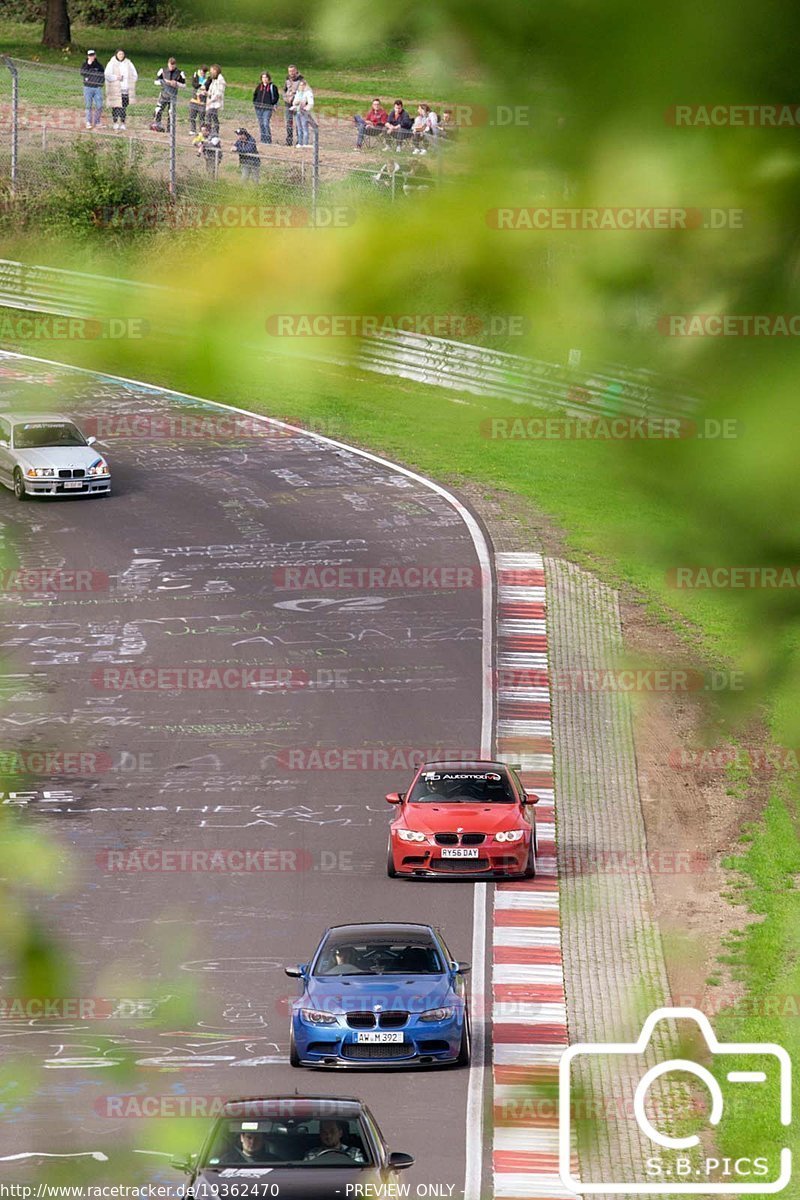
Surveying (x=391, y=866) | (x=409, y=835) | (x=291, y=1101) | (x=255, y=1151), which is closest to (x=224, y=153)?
(x=255, y=1151)

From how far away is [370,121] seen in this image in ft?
8.09

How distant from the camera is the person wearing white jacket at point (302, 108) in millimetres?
2711

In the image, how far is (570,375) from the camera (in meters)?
1.27

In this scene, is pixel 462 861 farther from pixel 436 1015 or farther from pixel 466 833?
pixel 436 1015

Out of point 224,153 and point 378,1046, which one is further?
point 378,1046

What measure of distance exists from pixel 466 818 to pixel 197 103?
2104 centimetres

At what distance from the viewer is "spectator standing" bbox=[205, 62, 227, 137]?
8.61 ft

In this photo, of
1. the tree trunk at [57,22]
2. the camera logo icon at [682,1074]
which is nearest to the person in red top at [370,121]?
the tree trunk at [57,22]

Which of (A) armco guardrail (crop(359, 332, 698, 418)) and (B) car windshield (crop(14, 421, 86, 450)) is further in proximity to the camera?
(B) car windshield (crop(14, 421, 86, 450))

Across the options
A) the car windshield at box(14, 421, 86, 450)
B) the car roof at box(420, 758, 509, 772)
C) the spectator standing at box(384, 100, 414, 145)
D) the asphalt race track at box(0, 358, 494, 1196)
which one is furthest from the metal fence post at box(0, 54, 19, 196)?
the car windshield at box(14, 421, 86, 450)

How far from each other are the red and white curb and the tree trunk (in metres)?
2.00

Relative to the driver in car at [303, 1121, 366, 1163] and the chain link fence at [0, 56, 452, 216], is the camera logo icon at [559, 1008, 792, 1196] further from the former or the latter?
the driver in car at [303, 1121, 366, 1163]

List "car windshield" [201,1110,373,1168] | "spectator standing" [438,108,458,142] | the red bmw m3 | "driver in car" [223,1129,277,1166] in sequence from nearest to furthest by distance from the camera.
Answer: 1. "spectator standing" [438,108,458,142]
2. "driver in car" [223,1129,277,1166]
3. "car windshield" [201,1110,373,1168]
4. the red bmw m3

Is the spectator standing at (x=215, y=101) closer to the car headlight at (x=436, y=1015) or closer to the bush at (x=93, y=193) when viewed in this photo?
the bush at (x=93, y=193)
